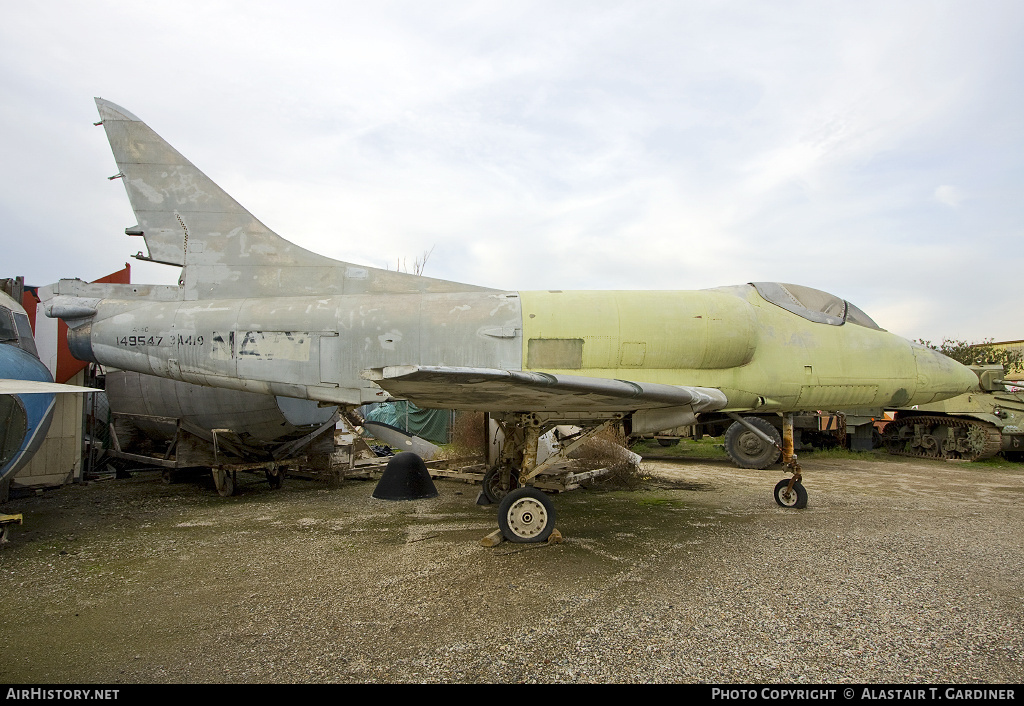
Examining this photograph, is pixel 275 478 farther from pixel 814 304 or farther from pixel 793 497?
pixel 814 304

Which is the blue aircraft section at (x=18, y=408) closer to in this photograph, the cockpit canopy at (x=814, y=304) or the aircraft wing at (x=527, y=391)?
the aircraft wing at (x=527, y=391)

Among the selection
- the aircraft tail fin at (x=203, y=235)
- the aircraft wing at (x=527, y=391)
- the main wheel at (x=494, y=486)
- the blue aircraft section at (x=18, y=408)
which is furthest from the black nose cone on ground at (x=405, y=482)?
the blue aircraft section at (x=18, y=408)

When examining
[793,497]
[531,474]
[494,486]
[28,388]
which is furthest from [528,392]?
[793,497]

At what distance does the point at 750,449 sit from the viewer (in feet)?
41.4

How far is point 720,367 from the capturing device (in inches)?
241

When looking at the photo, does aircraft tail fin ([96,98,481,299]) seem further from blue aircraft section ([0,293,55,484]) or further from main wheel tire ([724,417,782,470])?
main wheel tire ([724,417,782,470])

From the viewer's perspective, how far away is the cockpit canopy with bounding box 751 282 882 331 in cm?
661

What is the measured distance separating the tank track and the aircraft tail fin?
14.4 metres

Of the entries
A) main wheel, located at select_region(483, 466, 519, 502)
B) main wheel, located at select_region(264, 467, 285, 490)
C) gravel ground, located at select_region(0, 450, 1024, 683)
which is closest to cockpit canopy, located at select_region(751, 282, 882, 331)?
gravel ground, located at select_region(0, 450, 1024, 683)

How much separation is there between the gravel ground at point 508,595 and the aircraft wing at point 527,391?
1.35 m

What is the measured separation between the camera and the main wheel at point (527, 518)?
5.28 meters

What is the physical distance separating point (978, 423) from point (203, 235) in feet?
56.9
